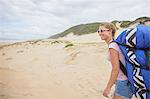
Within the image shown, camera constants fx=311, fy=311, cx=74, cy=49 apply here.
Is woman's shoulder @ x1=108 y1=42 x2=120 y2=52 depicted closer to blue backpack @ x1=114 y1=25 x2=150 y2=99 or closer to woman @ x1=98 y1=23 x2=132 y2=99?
woman @ x1=98 y1=23 x2=132 y2=99

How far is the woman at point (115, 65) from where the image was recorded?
3442mm

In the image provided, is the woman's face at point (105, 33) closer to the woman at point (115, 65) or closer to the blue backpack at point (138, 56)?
the woman at point (115, 65)

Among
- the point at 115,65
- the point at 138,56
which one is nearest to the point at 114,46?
the point at 115,65

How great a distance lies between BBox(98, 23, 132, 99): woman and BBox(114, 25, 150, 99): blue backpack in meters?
0.15

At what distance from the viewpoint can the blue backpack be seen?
10.2 feet

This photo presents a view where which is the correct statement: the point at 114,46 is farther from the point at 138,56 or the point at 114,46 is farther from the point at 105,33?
the point at 138,56

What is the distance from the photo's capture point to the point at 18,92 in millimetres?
6461

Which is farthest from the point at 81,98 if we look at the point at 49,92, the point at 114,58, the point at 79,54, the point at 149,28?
the point at 79,54

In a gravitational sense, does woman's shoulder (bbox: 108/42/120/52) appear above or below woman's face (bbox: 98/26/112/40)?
below

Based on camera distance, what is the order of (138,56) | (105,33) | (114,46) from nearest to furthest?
(138,56), (114,46), (105,33)

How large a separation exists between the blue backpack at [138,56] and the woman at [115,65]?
149 mm

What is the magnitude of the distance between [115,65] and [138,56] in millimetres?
394

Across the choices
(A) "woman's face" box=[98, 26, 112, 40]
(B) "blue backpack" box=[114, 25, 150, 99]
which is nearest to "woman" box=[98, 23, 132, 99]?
(A) "woman's face" box=[98, 26, 112, 40]

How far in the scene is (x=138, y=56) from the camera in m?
3.14
